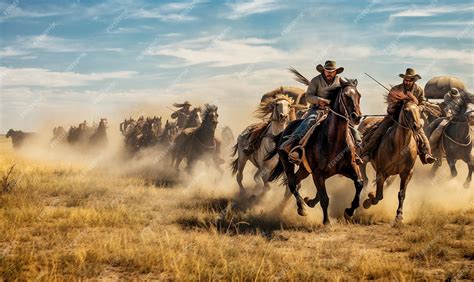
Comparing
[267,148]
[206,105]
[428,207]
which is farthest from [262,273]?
[206,105]

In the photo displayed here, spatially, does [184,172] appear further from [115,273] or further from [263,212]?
[115,273]

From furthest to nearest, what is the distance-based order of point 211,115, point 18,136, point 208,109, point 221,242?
1. point 18,136
2. point 211,115
3. point 208,109
4. point 221,242

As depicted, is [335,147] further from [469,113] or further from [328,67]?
[469,113]

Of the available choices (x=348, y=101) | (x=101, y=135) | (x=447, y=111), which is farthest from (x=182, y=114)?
(x=348, y=101)

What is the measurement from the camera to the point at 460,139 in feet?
52.9

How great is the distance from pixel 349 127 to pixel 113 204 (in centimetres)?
648

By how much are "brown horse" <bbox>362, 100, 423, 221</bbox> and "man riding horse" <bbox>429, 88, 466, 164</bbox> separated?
19.6 feet

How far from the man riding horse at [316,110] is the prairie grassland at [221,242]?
1.68m

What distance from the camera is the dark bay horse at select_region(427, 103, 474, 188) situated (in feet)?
52.0

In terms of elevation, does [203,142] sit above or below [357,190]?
above

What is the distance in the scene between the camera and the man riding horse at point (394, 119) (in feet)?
35.7

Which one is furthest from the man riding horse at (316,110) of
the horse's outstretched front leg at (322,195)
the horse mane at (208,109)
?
the horse mane at (208,109)

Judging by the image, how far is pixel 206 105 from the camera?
1844 cm

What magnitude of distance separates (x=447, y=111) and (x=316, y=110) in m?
8.14
